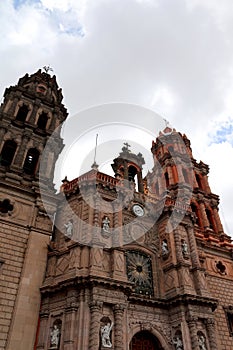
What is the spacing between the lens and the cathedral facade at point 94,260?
1697 cm

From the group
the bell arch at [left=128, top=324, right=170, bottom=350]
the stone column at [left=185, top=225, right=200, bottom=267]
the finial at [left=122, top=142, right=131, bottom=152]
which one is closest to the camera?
the bell arch at [left=128, top=324, right=170, bottom=350]

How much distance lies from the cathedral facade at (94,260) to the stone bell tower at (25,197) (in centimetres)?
6

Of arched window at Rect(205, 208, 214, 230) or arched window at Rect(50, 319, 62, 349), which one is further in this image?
arched window at Rect(205, 208, 214, 230)

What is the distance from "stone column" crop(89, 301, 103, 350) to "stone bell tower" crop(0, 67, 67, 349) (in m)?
3.63

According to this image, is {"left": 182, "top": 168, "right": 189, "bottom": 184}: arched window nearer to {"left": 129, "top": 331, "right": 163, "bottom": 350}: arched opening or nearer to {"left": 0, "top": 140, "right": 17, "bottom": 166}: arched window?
{"left": 0, "top": 140, "right": 17, "bottom": 166}: arched window

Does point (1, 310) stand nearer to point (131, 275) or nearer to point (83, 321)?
point (83, 321)

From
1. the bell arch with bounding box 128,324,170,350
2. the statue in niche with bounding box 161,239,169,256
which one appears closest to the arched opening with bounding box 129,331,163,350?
the bell arch with bounding box 128,324,170,350

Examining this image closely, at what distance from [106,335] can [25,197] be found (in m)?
10.9

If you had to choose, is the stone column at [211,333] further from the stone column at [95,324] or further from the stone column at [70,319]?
the stone column at [70,319]

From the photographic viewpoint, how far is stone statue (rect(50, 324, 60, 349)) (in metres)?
16.3

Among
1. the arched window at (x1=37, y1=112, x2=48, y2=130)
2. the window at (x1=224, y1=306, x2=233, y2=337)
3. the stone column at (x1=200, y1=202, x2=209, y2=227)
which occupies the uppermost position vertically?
the arched window at (x1=37, y1=112, x2=48, y2=130)

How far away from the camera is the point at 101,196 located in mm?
22219

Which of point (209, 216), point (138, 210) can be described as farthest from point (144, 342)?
point (209, 216)

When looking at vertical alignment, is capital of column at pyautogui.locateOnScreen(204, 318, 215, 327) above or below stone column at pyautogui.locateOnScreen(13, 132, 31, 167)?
below
